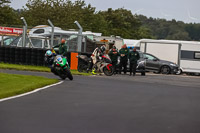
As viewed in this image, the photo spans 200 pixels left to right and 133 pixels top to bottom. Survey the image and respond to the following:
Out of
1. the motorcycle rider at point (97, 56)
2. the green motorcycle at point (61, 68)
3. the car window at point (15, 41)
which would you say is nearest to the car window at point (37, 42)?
the car window at point (15, 41)

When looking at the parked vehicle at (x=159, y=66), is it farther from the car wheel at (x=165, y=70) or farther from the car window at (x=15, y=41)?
the car window at (x=15, y=41)

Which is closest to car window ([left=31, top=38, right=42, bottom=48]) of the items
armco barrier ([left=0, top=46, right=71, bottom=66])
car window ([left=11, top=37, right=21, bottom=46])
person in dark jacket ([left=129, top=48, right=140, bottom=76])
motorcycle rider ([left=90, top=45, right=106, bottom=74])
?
car window ([left=11, top=37, right=21, bottom=46])

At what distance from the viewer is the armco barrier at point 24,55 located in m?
26.9

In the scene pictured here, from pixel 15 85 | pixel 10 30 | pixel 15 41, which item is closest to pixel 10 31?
pixel 10 30

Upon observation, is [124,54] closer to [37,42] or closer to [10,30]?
[37,42]

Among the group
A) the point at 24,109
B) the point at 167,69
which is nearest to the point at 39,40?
the point at 167,69

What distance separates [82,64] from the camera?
25797mm

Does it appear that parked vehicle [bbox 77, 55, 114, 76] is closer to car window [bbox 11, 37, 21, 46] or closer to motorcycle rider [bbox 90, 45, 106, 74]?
motorcycle rider [bbox 90, 45, 106, 74]

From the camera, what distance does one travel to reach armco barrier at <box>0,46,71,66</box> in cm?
2689

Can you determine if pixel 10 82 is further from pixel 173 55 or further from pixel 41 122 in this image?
pixel 173 55

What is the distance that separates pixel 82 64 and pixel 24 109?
52.8ft

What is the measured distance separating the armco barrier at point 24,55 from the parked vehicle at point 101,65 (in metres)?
1.57

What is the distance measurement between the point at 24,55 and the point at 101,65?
4.59 m

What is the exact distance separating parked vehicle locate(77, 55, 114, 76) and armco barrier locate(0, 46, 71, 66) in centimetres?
157
